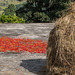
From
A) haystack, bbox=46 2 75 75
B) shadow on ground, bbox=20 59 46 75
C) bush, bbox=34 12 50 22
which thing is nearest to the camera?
haystack, bbox=46 2 75 75

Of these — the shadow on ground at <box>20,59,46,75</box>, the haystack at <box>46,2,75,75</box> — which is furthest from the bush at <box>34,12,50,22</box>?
the haystack at <box>46,2,75,75</box>

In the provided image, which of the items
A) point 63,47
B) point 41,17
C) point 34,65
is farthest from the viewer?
point 41,17

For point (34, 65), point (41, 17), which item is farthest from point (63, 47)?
point (41, 17)

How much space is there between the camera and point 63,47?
17.4 ft

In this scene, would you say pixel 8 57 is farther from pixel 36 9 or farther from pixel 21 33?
pixel 36 9

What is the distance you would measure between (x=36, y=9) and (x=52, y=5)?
3097 millimetres

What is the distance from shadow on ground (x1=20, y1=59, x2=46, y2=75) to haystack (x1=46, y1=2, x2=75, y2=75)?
1315 millimetres

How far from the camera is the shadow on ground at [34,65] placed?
714 cm

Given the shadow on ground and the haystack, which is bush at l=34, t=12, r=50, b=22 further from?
the haystack

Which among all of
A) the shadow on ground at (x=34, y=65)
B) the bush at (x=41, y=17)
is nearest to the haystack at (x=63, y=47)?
the shadow on ground at (x=34, y=65)

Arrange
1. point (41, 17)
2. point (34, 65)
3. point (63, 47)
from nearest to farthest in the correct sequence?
1. point (63, 47)
2. point (34, 65)
3. point (41, 17)

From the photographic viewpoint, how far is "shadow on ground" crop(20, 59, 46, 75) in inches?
281

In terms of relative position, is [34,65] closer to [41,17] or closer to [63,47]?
[63,47]

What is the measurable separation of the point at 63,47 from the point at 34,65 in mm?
2777
